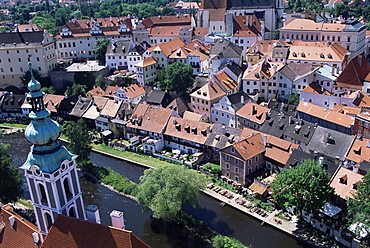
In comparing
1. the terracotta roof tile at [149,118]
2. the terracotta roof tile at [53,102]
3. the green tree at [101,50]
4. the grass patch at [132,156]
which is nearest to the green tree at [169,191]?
the grass patch at [132,156]

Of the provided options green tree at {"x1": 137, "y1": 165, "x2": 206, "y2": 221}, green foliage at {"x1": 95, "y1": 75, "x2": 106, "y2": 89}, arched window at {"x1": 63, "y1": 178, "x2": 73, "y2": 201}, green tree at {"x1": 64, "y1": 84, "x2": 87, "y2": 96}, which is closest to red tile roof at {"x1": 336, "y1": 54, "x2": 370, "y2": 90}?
green tree at {"x1": 137, "y1": 165, "x2": 206, "y2": 221}

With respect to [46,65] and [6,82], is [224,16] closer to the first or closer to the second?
[46,65]

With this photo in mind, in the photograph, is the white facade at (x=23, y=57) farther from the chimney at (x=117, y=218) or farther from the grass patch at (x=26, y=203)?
the chimney at (x=117, y=218)

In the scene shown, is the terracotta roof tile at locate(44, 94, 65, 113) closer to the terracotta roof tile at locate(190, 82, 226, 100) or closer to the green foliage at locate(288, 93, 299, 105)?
the terracotta roof tile at locate(190, 82, 226, 100)

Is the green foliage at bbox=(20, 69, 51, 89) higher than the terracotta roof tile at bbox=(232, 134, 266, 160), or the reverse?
the green foliage at bbox=(20, 69, 51, 89)

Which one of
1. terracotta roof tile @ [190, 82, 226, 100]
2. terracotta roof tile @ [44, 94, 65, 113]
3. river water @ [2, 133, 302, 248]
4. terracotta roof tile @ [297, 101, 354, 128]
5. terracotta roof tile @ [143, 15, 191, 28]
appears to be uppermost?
terracotta roof tile @ [143, 15, 191, 28]

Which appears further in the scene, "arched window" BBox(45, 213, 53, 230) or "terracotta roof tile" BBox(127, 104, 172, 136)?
"terracotta roof tile" BBox(127, 104, 172, 136)
